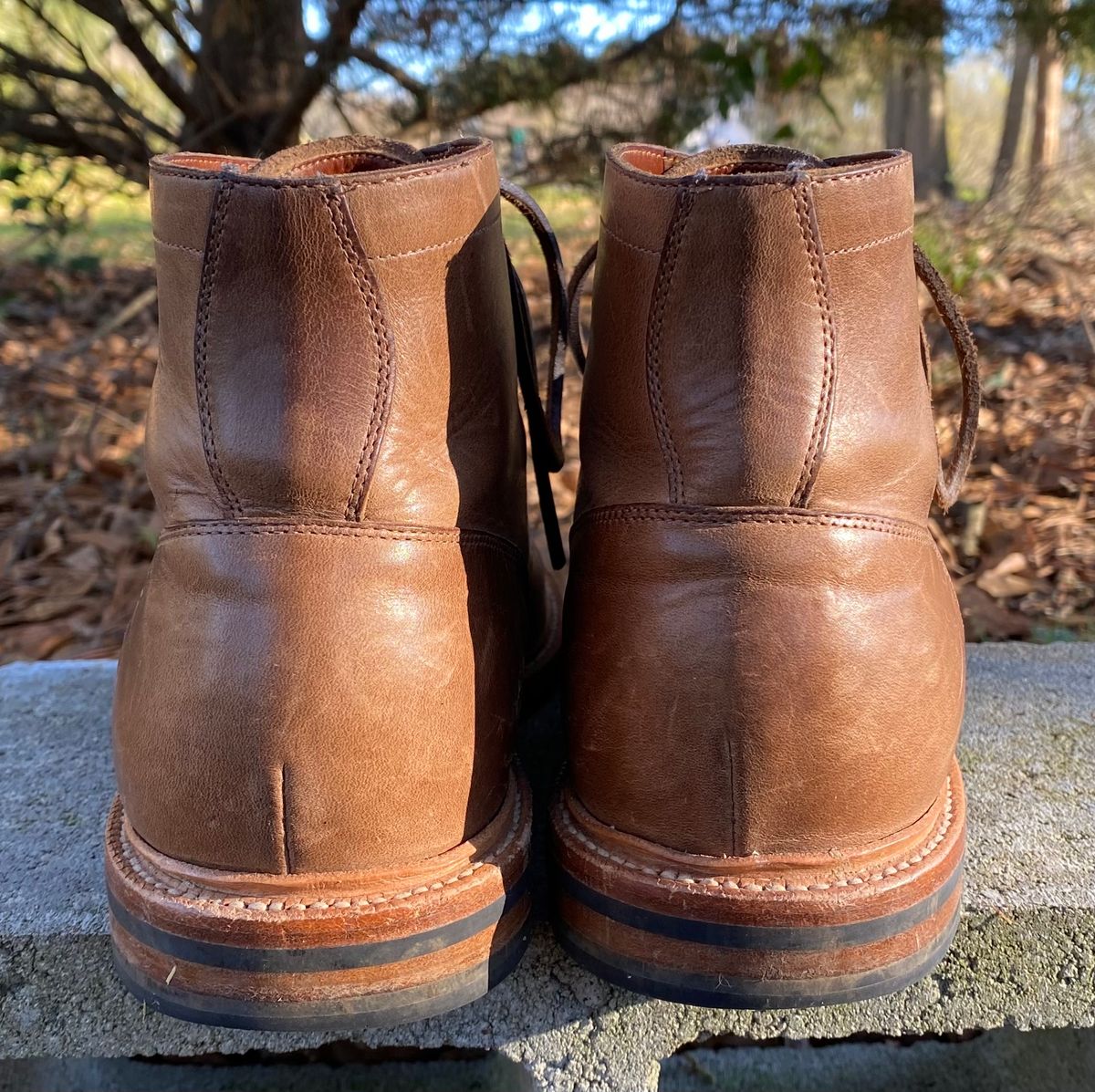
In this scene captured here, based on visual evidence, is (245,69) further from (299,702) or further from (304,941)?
(304,941)

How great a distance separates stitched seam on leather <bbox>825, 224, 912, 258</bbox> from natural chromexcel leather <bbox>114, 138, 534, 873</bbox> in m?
0.33

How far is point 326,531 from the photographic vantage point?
2.68 ft

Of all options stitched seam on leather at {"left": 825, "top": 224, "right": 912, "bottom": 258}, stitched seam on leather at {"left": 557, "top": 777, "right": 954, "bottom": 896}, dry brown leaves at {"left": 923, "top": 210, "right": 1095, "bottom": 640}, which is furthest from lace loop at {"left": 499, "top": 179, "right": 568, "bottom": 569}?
dry brown leaves at {"left": 923, "top": 210, "right": 1095, "bottom": 640}

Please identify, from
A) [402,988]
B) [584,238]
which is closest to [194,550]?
[402,988]

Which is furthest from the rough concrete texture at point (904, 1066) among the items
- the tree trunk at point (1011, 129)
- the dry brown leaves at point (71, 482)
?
the tree trunk at point (1011, 129)

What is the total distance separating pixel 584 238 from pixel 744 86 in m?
1.47

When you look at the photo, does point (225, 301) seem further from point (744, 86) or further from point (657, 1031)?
point (744, 86)

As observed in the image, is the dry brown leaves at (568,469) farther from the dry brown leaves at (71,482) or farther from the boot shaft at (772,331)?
the boot shaft at (772,331)

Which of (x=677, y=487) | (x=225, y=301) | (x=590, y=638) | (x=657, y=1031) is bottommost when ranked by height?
(x=657, y=1031)

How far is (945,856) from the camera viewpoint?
0.90 meters

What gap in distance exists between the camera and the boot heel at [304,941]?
31.6 inches

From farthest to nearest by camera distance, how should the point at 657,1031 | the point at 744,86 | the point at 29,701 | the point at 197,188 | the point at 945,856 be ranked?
1. the point at 744,86
2. the point at 29,701
3. the point at 657,1031
4. the point at 945,856
5. the point at 197,188

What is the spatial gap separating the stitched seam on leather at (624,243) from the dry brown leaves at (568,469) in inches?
49.4

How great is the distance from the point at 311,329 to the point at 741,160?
435 mm
